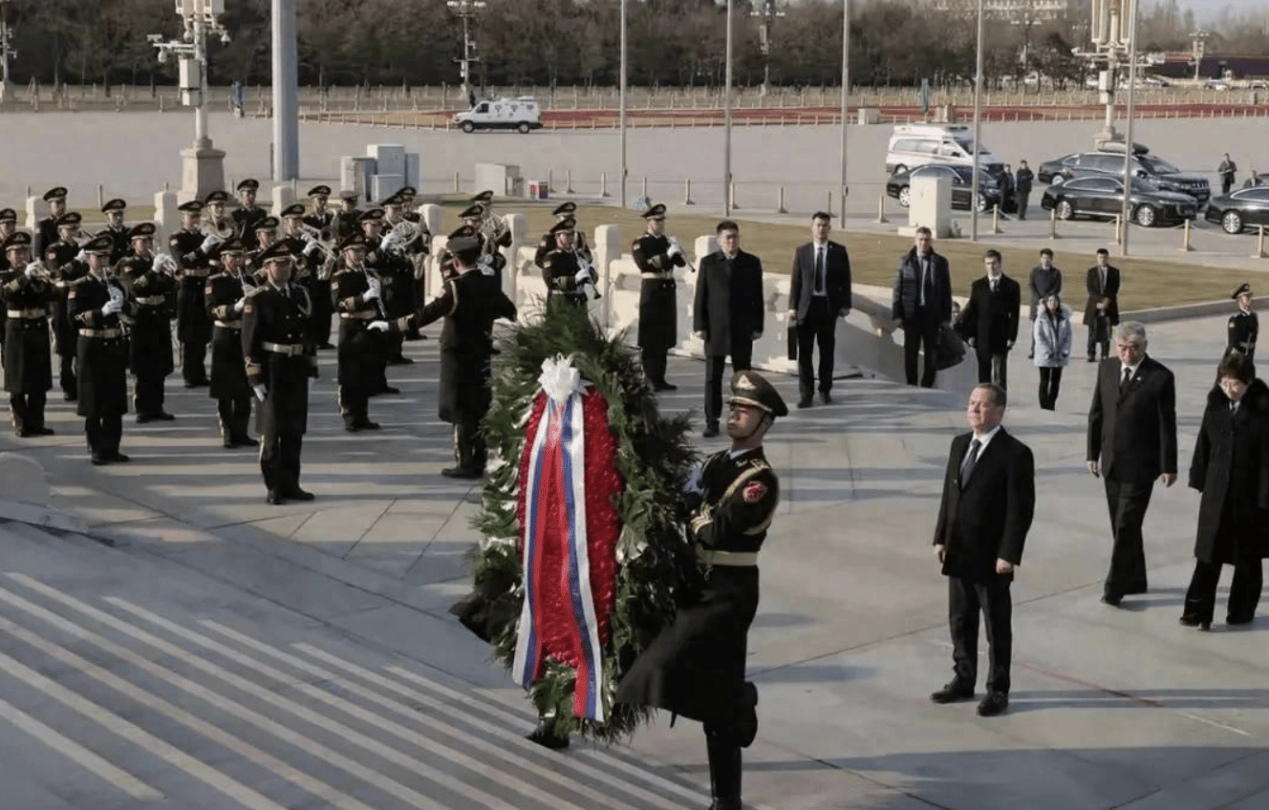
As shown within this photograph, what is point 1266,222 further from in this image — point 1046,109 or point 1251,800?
point 1046,109

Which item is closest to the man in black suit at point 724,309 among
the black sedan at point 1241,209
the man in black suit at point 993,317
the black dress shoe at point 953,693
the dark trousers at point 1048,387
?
the man in black suit at point 993,317

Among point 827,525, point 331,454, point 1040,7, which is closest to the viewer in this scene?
point 827,525

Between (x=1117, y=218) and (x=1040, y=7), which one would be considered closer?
(x=1117, y=218)

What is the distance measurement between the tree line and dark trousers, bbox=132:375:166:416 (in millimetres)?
70271

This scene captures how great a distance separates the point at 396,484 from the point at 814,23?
10511 centimetres

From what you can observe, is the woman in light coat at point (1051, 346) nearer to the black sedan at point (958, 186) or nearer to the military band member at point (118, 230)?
the military band member at point (118, 230)

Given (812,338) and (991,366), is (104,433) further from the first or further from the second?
(991,366)

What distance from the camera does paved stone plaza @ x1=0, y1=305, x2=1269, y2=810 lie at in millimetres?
7844

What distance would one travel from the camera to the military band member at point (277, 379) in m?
12.8

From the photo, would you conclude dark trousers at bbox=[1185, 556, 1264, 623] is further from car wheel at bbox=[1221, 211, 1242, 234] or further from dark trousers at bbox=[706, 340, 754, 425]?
car wheel at bbox=[1221, 211, 1242, 234]

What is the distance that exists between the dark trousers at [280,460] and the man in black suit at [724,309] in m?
3.62

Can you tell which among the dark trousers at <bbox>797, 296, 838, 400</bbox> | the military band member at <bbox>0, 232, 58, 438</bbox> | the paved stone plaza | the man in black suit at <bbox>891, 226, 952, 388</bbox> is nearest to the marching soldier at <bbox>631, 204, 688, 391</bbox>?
the dark trousers at <bbox>797, 296, 838, 400</bbox>

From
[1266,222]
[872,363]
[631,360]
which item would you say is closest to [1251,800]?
[631,360]

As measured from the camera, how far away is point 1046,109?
94.3m
